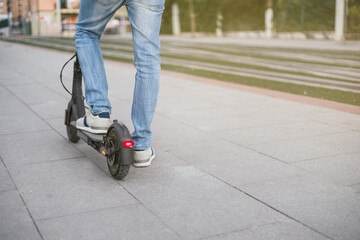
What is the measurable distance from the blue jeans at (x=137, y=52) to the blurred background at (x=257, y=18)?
1481 cm

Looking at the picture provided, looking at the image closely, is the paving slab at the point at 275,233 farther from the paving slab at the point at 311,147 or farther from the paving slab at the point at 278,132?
the paving slab at the point at 278,132

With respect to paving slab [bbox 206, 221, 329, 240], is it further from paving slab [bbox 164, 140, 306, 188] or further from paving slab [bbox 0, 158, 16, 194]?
paving slab [bbox 0, 158, 16, 194]

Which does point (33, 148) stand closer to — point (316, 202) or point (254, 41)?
point (316, 202)

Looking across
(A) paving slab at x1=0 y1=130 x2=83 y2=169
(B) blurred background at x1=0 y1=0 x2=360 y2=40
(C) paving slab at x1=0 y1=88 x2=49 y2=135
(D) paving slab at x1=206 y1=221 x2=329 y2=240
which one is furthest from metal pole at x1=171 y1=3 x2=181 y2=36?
(D) paving slab at x1=206 y1=221 x2=329 y2=240

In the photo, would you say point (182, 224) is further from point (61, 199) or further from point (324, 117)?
point (324, 117)

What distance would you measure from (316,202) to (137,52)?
147 centimetres

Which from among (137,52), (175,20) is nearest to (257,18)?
(175,20)

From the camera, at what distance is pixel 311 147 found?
4.29 meters

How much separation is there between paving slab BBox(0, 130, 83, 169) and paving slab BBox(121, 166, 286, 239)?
2.68 feet

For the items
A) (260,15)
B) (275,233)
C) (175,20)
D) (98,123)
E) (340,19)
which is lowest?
(275,233)

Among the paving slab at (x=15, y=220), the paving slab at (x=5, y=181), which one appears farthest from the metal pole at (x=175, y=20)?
the paving slab at (x=15, y=220)

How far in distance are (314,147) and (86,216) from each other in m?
2.27

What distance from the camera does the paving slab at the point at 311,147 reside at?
4.04 m

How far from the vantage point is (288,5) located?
29531mm
